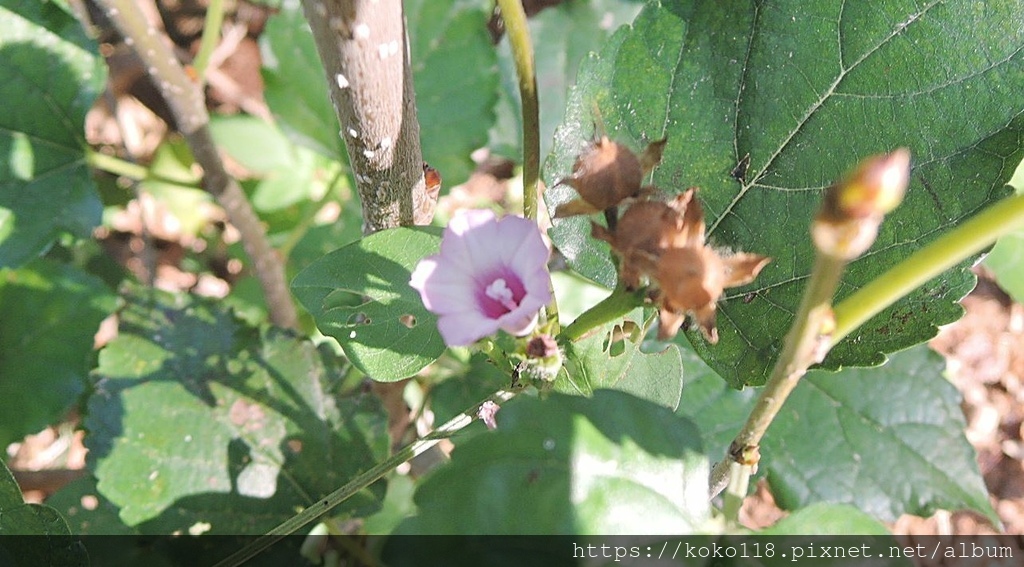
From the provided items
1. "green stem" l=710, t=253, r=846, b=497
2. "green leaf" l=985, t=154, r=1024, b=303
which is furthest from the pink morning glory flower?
"green leaf" l=985, t=154, r=1024, b=303

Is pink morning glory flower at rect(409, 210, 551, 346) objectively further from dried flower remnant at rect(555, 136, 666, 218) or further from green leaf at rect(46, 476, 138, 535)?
green leaf at rect(46, 476, 138, 535)

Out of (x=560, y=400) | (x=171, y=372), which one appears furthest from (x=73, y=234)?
(x=560, y=400)

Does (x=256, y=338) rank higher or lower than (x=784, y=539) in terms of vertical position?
lower

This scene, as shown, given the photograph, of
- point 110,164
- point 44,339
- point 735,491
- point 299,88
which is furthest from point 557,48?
point 735,491

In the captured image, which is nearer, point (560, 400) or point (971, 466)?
point (560, 400)

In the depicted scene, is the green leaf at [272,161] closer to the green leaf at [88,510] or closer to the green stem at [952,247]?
the green leaf at [88,510]

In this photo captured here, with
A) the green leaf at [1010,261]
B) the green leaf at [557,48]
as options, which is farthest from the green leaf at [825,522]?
the green leaf at [557,48]

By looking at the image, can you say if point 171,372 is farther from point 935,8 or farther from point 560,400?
point 935,8
